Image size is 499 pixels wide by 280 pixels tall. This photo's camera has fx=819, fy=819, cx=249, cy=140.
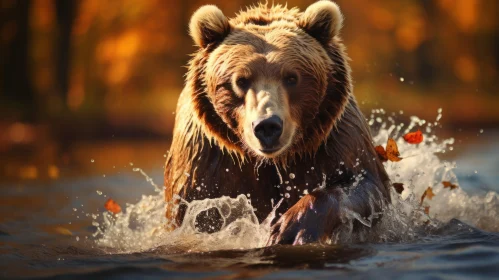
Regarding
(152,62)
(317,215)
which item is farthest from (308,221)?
(152,62)

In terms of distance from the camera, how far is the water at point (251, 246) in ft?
15.3

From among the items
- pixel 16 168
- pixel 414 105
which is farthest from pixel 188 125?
pixel 414 105

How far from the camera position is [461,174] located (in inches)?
426

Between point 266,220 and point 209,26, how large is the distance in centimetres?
139

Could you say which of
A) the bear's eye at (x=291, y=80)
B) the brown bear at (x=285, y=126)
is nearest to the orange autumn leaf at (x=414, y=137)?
the brown bear at (x=285, y=126)

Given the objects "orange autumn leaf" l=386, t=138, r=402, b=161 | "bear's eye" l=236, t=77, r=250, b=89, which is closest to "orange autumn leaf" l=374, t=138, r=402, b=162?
"orange autumn leaf" l=386, t=138, r=402, b=161

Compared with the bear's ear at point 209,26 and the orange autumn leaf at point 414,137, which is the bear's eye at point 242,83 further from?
the orange autumn leaf at point 414,137

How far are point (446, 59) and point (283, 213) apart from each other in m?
18.8

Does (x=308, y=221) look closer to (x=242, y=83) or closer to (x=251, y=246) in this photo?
(x=251, y=246)

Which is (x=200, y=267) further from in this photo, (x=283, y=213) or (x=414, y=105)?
(x=414, y=105)

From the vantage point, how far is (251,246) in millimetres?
5348

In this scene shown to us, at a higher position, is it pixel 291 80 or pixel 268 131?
pixel 291 80

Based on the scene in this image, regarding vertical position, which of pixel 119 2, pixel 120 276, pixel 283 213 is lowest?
pixel 120 276

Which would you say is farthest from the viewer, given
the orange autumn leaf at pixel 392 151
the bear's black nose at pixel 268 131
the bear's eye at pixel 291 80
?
the orange autumn leaf at pixel 392 151
